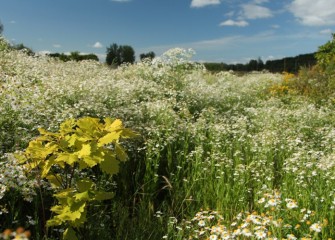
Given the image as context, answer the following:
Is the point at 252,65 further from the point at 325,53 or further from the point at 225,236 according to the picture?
the point at 225,236

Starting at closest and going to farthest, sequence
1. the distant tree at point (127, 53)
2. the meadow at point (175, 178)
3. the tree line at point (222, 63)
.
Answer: the meadow at point (175, 178) < the tree line at point (222, 63) < the distant tree at point (127, 53)

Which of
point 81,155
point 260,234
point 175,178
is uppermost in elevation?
point 81,155

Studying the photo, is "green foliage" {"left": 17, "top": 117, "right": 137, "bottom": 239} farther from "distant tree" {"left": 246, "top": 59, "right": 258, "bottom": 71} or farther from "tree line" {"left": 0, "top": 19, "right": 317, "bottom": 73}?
"distant tree" {"left": 246, "top": 59, "right": 258, "bottom": 71}

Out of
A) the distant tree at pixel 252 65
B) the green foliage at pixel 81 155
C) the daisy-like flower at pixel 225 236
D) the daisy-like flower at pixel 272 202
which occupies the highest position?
the distant tree at pixel 252 65

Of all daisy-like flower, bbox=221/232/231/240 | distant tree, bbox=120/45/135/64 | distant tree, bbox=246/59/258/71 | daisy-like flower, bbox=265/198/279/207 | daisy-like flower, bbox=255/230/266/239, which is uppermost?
distant tree, bbox=120/45/135/64

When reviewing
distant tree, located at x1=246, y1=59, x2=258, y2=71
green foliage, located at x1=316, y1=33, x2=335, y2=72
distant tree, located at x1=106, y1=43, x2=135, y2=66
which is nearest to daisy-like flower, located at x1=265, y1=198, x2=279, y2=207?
green foliage, located at x1=316, y1=33, x2=335, y2=72

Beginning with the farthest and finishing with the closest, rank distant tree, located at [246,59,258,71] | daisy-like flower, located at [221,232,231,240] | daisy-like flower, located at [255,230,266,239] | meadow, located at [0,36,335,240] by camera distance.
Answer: distant tree, located at [246,59,258,71] → meadow, located at [0,36,335,240] → daisy-like flower, located at [221,232,231,240] → daisy-like flower, located at [255,230,266,239]

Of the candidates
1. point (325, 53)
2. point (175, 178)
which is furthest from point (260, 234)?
point (325, 53)

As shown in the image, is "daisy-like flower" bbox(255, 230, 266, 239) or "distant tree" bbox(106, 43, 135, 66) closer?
"daisy-like flower" bbox(255, 230, 266, 239)

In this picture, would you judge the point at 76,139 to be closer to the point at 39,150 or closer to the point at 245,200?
the point at 39,150

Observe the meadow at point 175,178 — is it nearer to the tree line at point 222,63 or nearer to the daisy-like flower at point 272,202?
the daisy-like flower at point 272,202

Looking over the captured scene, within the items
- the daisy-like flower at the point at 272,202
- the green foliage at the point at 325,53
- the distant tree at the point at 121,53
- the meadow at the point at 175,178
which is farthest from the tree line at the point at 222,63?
the daisy-like flower at the point at 272,202

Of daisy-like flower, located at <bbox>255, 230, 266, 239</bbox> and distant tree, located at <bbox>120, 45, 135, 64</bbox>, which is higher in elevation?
distant tree, located at <bbox>120, 45, 135, 64</bbox>

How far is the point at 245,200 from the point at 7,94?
10.4 ft
